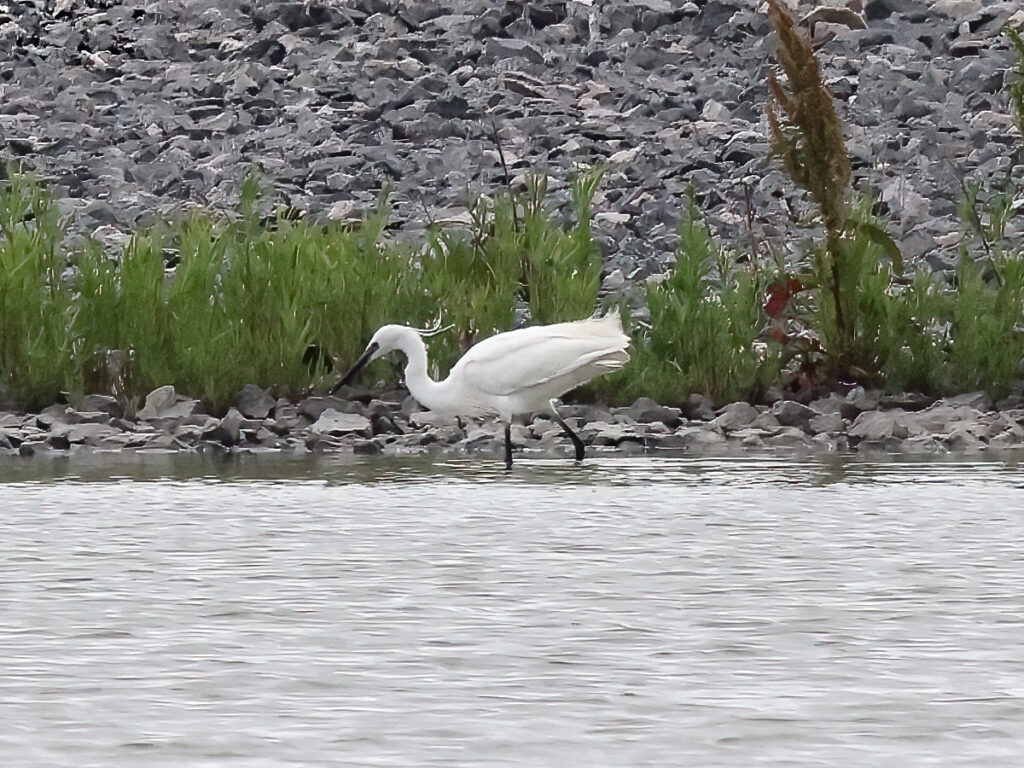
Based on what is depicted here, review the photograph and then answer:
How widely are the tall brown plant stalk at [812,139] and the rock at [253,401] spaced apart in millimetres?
2968

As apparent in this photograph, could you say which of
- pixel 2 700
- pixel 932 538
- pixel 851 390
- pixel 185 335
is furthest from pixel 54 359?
pixel 2 700

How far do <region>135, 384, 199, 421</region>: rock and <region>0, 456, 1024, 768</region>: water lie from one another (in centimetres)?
271

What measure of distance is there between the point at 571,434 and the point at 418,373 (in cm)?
87

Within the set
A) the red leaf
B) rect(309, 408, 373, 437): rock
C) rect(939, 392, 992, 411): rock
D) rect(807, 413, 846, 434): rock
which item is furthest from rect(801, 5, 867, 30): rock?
rect(309, 408, 373, 437): rock

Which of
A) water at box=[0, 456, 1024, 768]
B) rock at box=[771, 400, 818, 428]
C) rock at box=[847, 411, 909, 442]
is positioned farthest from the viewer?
rock at box=[771, 400, 818, 428]

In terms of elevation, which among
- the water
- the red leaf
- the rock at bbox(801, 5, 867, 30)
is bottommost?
the water

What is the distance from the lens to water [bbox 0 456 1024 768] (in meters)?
4.23

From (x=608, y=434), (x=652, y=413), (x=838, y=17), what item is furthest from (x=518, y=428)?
(x=838, y=17)

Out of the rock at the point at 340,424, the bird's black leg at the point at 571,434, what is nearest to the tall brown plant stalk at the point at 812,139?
the bird's black leg at the point at 571,434

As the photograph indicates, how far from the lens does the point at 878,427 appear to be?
11500 millimetres

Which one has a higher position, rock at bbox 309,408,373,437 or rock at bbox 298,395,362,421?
rock at bbox 298,395,362,421

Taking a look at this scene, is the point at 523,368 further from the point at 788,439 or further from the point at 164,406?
the point at 164,406

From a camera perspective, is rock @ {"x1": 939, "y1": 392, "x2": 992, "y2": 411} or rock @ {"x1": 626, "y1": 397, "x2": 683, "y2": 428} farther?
rock @ {"x1": 939, "y1": 392, "x2": 992, "y2": 411}

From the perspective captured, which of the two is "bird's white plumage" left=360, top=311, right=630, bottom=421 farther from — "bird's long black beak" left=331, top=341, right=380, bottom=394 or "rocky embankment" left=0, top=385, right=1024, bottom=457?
"rocky embankment" left=0, top=385, right=1024, bottom=457
